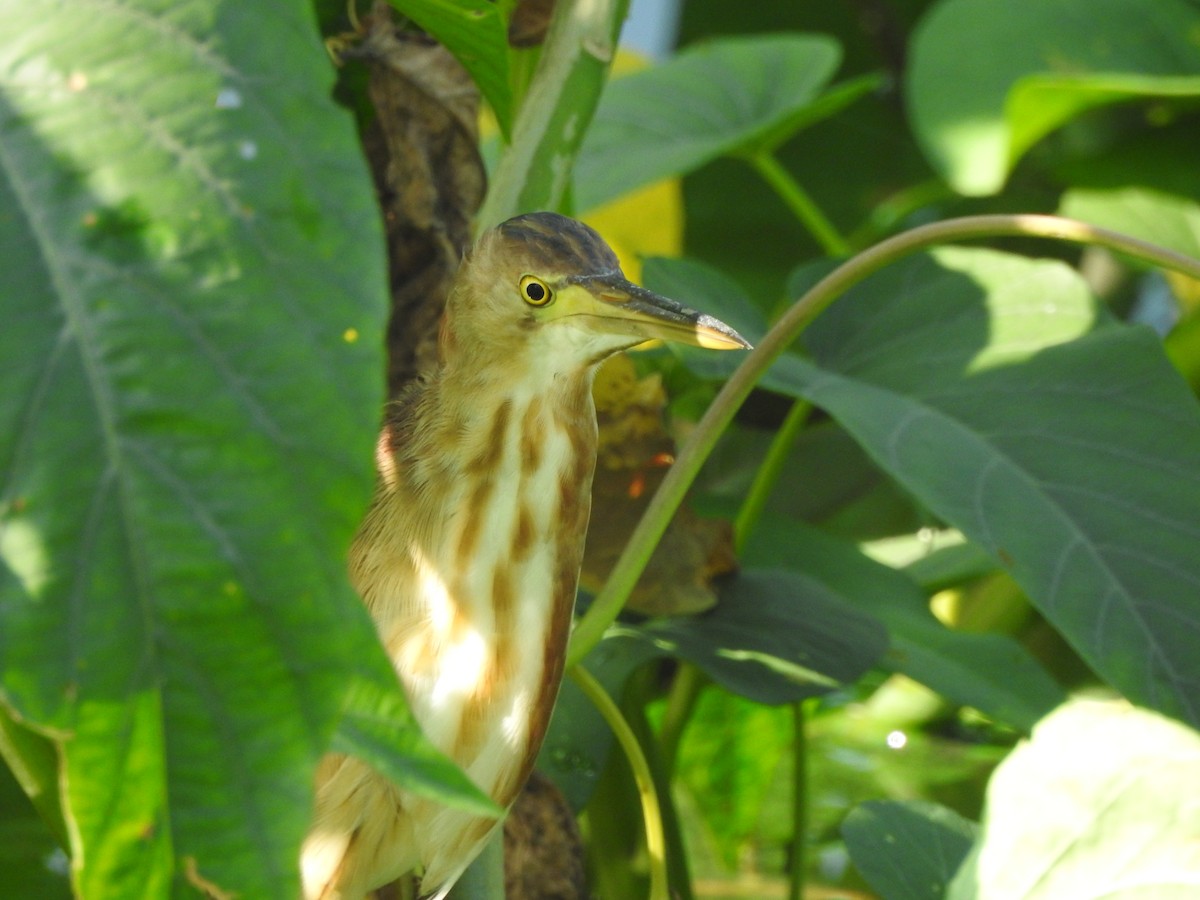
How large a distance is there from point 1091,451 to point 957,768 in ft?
1.67

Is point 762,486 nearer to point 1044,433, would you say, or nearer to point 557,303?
point 1044,433

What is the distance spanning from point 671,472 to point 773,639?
0.26 m

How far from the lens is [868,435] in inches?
32.9

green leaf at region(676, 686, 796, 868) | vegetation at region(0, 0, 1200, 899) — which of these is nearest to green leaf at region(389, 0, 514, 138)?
vegetation at region(0, 0, 1200, 899)

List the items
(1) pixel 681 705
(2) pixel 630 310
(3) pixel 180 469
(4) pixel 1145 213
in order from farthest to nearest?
(4) pixel 1145 213, (1) pixel 681 705, (2) pixel 630 310, (3) pixel 180 469

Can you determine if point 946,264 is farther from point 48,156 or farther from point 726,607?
point 48,156

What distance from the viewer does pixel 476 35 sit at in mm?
650

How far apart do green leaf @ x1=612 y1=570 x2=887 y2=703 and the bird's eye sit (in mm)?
291

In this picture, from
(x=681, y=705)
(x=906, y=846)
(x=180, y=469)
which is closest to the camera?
(x=180, y=469)

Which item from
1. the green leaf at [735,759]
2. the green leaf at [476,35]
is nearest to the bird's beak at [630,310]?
the green leaf at [476,35]

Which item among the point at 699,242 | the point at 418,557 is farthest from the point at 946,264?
the point at 699,242

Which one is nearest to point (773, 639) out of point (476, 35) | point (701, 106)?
point (476, 35)

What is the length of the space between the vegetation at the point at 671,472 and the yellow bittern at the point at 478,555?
0.14 feet

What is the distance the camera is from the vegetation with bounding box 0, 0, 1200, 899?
0.34 m
